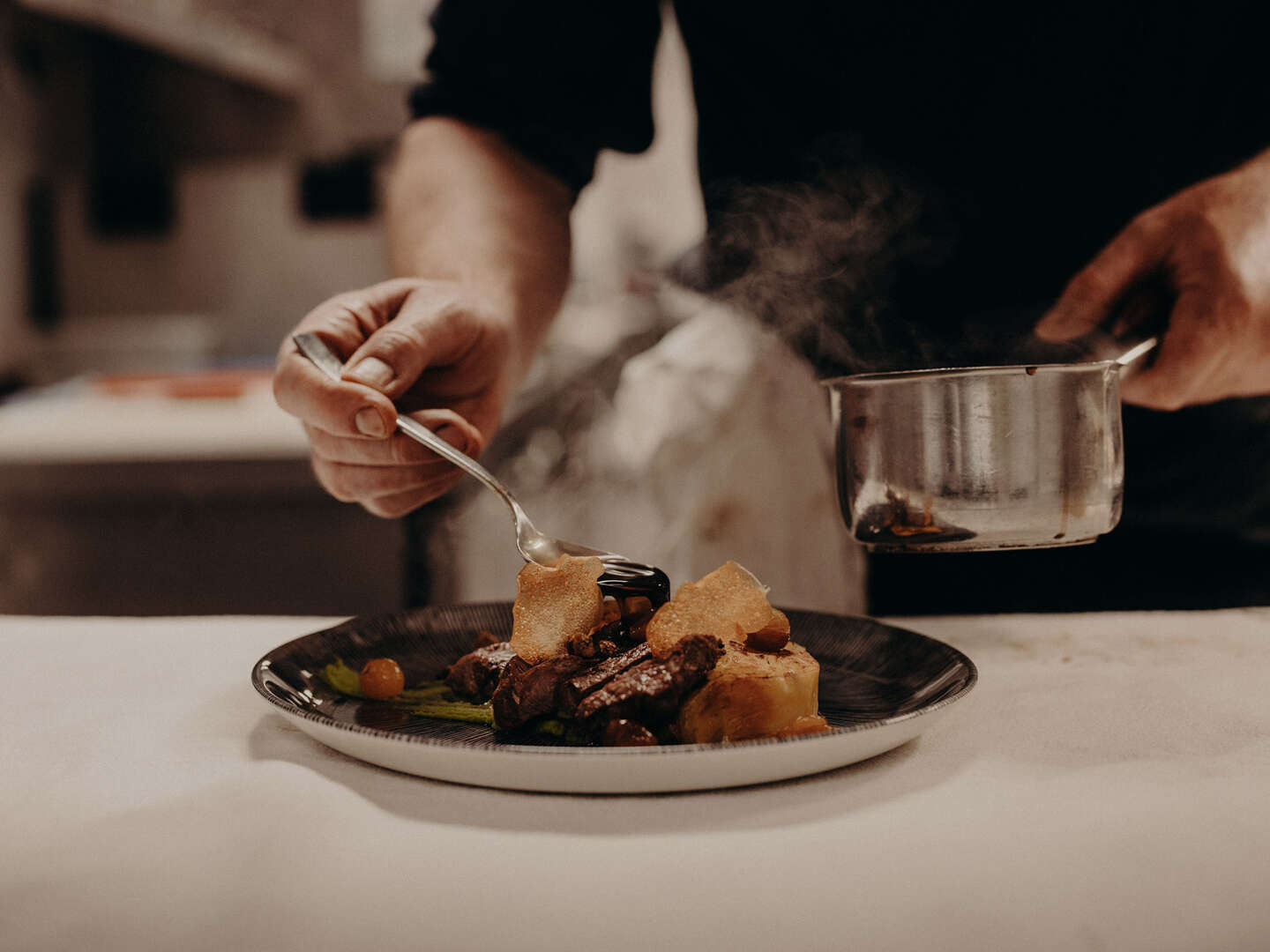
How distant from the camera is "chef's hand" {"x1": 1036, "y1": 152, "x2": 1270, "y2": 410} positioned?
1.11 m

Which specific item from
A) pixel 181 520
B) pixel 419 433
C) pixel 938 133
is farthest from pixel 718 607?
pixel 181 520

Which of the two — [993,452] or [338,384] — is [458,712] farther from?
[993,452]

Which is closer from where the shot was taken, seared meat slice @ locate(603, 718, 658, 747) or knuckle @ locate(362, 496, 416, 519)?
seared meat slice @ locate(603, 718, 658, 747)

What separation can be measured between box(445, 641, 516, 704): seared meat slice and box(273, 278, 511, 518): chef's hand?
0.30 meters

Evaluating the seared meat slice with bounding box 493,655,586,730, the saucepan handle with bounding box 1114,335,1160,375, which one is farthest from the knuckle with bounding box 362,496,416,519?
the saucepan handle with bounding box 1114,335,1160,375

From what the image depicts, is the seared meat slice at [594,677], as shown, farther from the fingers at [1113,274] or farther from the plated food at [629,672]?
the fingers at [1113,274]

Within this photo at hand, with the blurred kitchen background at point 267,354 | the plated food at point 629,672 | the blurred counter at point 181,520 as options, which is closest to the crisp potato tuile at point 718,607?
the plated food at point 629,672

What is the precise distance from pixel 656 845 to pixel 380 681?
0.42 m

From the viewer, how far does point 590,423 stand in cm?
282

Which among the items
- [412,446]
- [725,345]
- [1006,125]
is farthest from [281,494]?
[1006,125]

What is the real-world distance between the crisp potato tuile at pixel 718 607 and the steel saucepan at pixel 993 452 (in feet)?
0.63

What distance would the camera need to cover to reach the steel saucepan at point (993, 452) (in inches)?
37.9

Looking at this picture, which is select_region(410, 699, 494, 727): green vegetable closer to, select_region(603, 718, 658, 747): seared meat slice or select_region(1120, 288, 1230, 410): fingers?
select_region(603, 718, 658, 747): seared meat slice

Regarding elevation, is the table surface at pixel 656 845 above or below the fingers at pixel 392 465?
below
